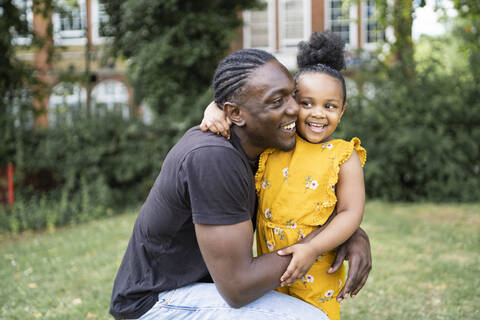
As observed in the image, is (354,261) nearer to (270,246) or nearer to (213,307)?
(270,246)

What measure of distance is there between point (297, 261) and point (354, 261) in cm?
45

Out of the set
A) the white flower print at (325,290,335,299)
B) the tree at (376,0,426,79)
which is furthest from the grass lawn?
the tree at (376,0,426,79)

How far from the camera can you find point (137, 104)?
10836 mm

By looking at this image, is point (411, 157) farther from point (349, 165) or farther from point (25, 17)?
point (25, 17)

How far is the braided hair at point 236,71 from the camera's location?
1972mm

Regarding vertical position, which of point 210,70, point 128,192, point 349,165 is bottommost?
point 128,192

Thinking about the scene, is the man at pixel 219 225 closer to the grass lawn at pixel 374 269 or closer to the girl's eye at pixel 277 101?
the girl's eye at pixel 277 101

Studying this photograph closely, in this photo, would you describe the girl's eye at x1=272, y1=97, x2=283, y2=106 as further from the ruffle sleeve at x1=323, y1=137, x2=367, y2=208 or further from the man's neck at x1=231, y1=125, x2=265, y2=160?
the ruffle sleeve at x1=323, y1=137, x2=367, y2=208

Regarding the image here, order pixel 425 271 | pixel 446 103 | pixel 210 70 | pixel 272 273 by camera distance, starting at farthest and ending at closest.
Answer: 1. pixel 210 70
2. pixel 446 103
3. pixel 425 271
4. pixel 272 273

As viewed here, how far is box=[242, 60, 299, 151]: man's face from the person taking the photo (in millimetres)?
1948

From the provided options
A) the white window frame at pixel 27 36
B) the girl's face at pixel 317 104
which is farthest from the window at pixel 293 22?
the girl's face at pixel 317 104

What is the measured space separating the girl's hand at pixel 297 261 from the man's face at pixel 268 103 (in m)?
0.50

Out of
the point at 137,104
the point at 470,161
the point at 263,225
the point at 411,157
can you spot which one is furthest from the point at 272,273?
the point at 137,104

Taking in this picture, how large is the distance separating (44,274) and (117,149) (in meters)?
4.59
